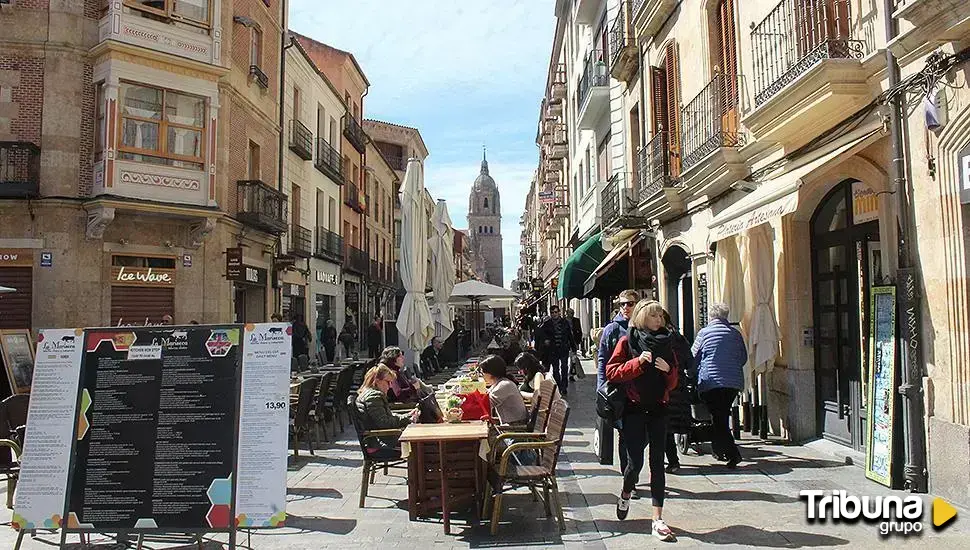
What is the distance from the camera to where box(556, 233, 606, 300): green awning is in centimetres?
1912

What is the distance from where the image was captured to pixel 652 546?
16.6 feet

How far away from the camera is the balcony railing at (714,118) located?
10531 mm

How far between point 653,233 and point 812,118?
26.2 ft

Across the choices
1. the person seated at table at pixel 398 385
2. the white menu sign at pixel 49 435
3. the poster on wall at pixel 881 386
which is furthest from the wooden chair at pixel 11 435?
the poster on wall at pixel 881 386

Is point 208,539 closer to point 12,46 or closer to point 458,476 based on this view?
point 458,476

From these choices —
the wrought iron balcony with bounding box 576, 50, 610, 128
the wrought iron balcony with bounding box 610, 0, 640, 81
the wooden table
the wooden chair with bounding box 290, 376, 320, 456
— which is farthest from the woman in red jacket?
the wrought iron balcony with bounding box 576, 50, 610, 128

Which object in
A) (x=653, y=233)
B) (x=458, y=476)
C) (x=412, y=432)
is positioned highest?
(x=653, y=233)

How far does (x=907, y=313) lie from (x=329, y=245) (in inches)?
994

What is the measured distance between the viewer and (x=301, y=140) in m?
25.5

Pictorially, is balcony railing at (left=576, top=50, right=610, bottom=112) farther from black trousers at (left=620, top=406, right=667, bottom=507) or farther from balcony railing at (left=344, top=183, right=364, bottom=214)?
black trousers at (left=620, top=406, right=667, bottom=507)

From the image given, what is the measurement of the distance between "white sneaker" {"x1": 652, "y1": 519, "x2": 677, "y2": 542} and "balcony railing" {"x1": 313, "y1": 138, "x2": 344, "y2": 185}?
2429 centimetres

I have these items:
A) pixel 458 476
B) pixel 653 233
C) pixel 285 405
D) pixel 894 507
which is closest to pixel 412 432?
pixel 458 476

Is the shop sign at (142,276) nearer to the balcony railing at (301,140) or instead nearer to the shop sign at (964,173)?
the balcony railing at (301,140)

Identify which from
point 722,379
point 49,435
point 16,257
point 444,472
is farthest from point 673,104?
point 16,257
